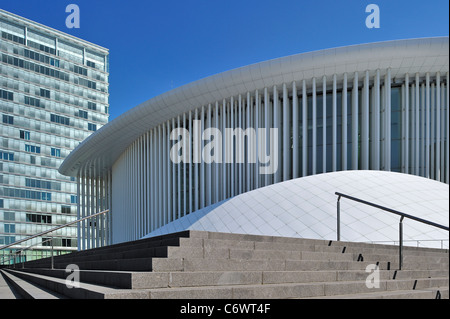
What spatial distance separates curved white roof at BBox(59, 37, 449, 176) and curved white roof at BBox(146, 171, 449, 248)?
5.89 m

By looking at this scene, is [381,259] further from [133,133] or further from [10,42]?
[10,42]

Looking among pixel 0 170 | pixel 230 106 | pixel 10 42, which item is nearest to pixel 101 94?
pixel 10 42

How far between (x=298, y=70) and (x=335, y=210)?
874cm

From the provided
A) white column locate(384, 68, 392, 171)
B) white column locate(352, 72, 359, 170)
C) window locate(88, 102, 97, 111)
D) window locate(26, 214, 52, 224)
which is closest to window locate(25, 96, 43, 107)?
window locate(88, 102, 97, 111)

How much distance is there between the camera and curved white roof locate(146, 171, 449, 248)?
1176 centimetres

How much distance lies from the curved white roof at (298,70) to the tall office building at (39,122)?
1748 inches

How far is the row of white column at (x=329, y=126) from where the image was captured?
18828mm

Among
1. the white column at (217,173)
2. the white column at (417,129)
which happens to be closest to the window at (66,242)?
the white column at (217,173)

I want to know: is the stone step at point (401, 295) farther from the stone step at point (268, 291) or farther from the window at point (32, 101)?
the window at point (32, 101)

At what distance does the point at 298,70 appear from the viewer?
62.4ft

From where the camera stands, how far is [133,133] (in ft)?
91.4

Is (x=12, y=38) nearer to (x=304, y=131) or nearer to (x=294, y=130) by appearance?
(x=294, y=130)

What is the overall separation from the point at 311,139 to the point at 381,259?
543 inches

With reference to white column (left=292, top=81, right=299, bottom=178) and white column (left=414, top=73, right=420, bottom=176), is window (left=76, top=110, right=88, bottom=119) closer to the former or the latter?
white column (left=292, top=81, right=299, bottom=178)
